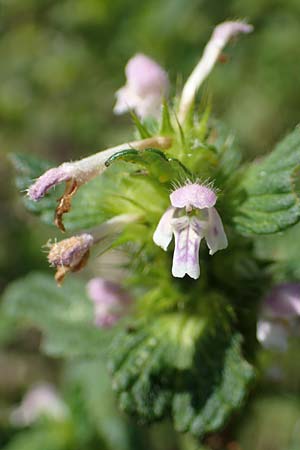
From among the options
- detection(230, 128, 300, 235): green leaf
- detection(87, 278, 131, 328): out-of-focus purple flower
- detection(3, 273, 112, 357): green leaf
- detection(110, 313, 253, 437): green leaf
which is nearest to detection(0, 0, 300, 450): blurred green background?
detection(3, 273, 112, 357): green leaf

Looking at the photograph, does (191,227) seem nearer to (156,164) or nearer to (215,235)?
(215,235)

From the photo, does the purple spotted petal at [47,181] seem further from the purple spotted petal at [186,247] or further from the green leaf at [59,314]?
the green leaf at [59,314]

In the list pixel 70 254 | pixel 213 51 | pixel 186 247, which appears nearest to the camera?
pixel 186 247

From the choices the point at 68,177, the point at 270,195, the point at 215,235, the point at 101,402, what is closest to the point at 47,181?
the point at 68,177

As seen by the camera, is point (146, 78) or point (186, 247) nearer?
point (186, 247)

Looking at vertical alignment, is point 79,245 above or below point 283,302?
above

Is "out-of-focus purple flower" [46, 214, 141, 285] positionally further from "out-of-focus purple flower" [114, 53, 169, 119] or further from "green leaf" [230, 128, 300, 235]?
"out-of-focus purple flower" [114, 53, 169, 119]
